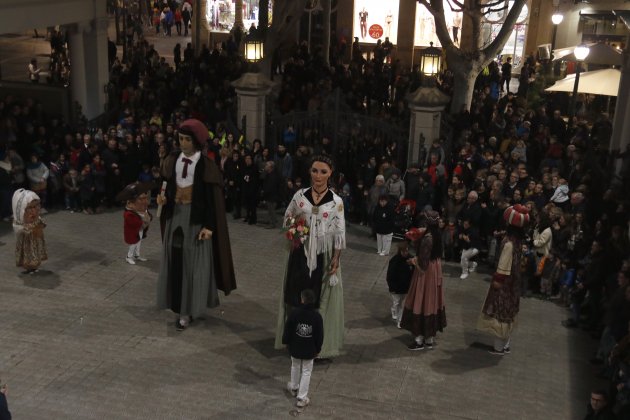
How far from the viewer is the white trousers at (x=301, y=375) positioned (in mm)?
8656

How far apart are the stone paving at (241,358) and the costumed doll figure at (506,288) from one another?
0.39 metres

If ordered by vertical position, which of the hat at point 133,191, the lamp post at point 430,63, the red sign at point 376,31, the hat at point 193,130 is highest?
the red sign at point 376,31

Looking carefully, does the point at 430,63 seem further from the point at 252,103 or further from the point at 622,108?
the point at 622,108

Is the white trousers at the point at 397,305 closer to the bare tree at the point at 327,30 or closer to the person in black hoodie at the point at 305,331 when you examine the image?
the person in black hoodie at the point at 305,331

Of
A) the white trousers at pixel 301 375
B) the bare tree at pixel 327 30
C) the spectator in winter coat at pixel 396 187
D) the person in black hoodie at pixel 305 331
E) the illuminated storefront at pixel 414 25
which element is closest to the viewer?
the person in black hoodie at pixel 305 331

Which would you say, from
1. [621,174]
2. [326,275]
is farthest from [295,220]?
[621,174]

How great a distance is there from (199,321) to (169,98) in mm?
10667

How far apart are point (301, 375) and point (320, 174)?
222cm

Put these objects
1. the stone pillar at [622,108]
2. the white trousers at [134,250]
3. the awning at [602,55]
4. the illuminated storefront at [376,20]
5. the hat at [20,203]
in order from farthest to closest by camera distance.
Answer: the illuminated storefront at [376,20] < the awning at [602,55] < the stone pillar at [622,108] < the white trousers at [134,250] < the hat at [20,203]

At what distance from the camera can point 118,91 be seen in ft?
70.9

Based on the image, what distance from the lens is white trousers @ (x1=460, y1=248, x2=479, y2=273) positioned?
508 inches

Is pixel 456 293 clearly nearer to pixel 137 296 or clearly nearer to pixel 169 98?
pixel 137 296

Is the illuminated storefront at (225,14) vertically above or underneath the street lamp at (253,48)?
above

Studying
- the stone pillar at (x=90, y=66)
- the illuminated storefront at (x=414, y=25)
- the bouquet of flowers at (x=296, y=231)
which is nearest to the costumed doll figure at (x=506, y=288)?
the bouquet of flowers at (x=296, y=231)
